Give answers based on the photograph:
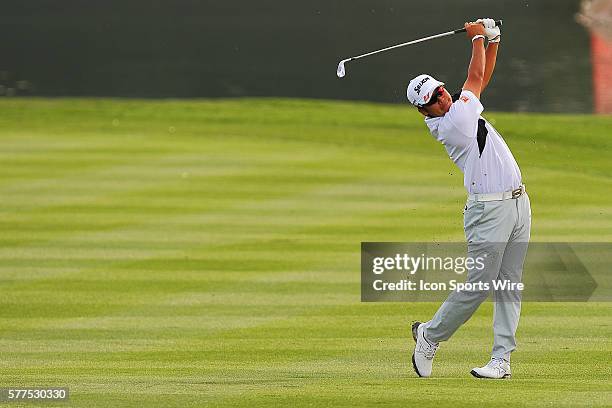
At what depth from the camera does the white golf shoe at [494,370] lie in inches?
323

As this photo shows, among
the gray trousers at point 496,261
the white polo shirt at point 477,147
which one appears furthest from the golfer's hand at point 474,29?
the gray trousers at point 496,261

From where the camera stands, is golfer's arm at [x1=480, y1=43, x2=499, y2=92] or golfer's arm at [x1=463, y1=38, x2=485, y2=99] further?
golfer's arm at [x1=480, y1=43, x2=499, y2=92]

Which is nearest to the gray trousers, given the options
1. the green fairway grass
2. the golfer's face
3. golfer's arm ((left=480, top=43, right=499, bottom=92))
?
the green fairway grass

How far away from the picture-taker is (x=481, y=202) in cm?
812

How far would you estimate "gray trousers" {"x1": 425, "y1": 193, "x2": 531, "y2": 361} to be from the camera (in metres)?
8.13

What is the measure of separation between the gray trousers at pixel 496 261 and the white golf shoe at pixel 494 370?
5 centimetres

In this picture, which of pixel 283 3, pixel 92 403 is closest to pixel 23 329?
pixel 92 403

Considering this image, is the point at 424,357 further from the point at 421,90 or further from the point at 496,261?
the point at 421,90

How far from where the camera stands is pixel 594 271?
1209cm

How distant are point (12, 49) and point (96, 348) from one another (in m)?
31.2

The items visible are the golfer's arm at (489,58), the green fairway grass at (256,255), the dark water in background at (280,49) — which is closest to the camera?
the green fairway grass at (256,255)

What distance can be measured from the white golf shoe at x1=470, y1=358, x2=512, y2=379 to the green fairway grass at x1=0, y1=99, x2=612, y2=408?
2.7 inches

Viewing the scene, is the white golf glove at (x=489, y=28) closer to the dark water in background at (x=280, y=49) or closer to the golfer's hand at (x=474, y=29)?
the golfer's hand at (x=474, y=29)

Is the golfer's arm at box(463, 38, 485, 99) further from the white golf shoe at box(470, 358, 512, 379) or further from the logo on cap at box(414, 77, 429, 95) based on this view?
the white golf shoe at box(470, 358, 512, 379)
